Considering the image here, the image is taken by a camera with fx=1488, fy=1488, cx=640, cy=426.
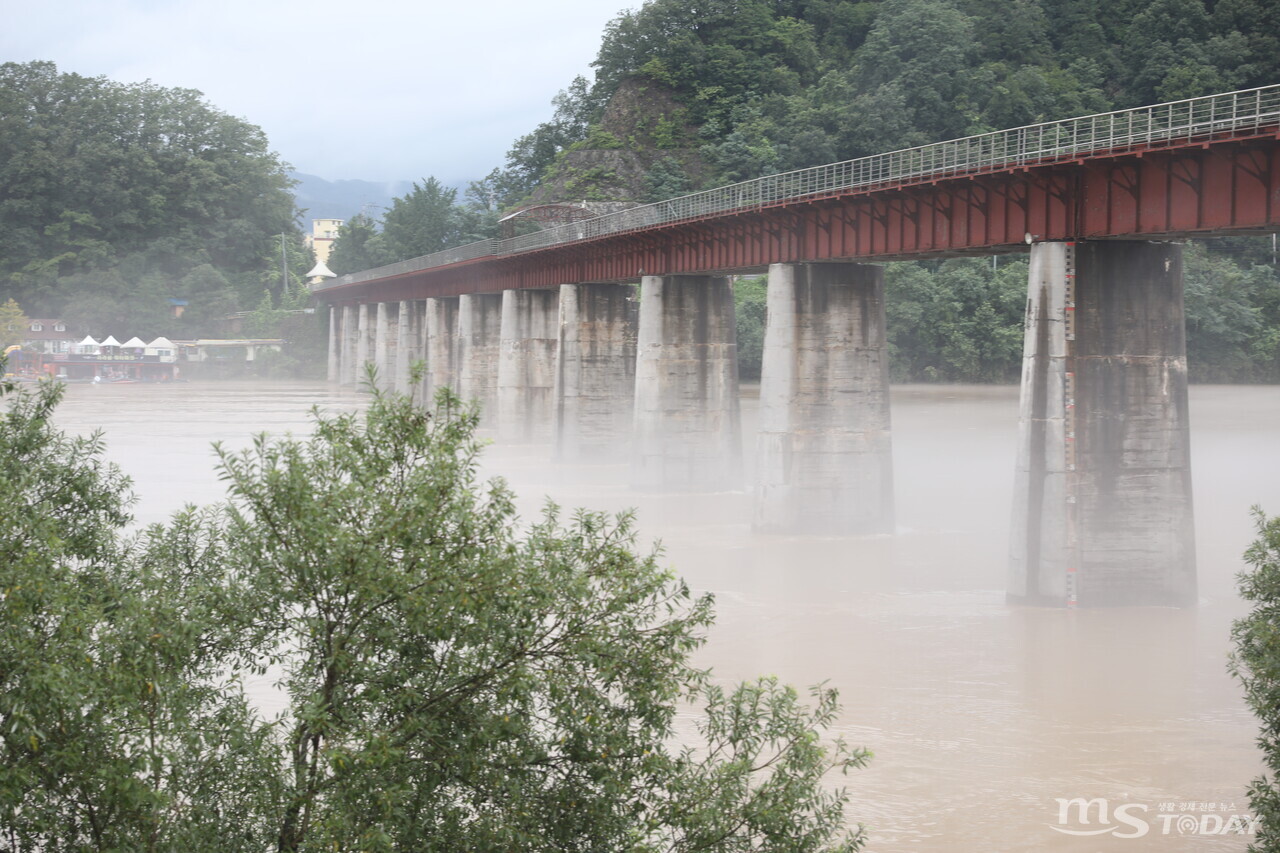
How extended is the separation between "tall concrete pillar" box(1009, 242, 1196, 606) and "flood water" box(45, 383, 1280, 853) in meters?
0.99

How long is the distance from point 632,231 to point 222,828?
47072mm

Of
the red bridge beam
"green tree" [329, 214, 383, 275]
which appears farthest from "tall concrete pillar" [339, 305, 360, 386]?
the red bridge beam

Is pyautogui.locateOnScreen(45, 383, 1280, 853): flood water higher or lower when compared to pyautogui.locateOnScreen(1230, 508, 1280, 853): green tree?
lower

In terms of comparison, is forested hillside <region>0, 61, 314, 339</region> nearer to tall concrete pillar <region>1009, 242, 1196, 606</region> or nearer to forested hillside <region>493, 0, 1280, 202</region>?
forested hillside <region>493, 0, 1280, 202</region>

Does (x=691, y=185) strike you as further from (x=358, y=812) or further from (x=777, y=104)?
(x=358, y=812)

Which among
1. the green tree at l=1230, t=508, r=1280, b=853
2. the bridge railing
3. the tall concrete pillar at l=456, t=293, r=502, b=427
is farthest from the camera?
the tall concrete pillar at l=456, t=293, r=502, b=427

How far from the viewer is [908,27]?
363ft

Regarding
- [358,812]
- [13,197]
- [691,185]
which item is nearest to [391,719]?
[358,812]

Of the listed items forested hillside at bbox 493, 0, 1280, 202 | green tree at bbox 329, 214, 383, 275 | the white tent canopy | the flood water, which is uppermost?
forested hillside at bbox 493, 0, 1280, 202

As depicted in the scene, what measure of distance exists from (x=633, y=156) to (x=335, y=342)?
132ft

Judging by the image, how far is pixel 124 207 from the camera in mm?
162625

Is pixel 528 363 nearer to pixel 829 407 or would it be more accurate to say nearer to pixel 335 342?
pixel 829 407

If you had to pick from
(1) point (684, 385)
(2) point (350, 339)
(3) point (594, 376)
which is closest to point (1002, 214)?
(1) point (684, 385)

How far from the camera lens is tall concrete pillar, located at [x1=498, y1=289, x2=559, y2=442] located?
7456 centimetres
